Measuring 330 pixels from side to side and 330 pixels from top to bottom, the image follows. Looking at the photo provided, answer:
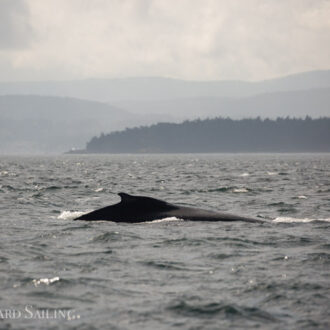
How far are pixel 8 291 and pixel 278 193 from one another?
25267 mm

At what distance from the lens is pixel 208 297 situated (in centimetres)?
1113

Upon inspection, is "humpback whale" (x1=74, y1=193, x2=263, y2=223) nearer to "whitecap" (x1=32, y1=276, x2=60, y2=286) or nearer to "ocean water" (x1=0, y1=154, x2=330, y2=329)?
"ocean water" (x1=0, y1=154, x2=330, y2=329)

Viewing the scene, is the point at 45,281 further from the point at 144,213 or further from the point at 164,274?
the point at 144,213

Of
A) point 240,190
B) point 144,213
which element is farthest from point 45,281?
point 240,190

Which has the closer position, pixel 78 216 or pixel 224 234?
pixel 224 234

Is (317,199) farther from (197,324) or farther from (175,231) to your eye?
(197,324)

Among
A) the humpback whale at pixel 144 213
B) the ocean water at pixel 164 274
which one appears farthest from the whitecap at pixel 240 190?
the humpback whale at pixel 144 213

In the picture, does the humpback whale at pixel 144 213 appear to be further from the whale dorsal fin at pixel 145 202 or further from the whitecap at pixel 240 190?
the whitecap at pixel 240 190

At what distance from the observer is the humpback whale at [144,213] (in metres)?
19.8

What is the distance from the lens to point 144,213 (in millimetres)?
19875

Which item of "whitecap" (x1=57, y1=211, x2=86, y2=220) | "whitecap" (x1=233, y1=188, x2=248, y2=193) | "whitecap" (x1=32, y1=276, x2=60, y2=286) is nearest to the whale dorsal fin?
"whitecap" (x1=57, y1=211, x2=86, y2=220)

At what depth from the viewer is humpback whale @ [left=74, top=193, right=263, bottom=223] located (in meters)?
19.8

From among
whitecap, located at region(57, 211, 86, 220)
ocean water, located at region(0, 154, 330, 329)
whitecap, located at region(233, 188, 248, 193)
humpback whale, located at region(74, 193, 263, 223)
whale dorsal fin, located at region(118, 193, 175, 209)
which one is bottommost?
whitecap, located at region(233, 188, 248, 193)

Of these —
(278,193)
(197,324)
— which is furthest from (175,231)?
(278,193)
